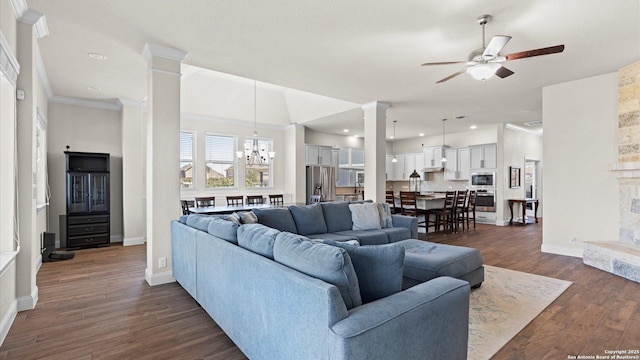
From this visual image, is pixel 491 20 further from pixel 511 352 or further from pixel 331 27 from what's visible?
pixel 511 352

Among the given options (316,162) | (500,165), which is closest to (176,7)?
(316,162)

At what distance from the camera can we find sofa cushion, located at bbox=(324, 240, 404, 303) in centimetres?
171

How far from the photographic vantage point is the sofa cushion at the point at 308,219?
170 inches

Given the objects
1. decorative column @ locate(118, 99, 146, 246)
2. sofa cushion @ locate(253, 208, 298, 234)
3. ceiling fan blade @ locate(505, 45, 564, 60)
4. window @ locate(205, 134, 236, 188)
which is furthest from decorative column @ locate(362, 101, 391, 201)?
decorative column @ locate(118, 99, 146, 246)

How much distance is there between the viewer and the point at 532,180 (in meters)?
10.2

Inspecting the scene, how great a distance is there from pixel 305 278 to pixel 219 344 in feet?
4.38

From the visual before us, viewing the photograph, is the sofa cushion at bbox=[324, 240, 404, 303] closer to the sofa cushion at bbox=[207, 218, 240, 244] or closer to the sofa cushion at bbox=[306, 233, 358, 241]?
the sofa cushion at bbox=[207, 218, 240, 244]

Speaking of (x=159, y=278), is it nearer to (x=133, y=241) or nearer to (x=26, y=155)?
(x=26, y=155)

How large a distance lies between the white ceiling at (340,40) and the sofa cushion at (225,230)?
198 centimetres

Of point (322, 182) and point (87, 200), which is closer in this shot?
point (87, 200)

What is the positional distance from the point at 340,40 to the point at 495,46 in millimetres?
1584

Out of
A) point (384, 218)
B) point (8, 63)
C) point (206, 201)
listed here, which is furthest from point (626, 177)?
point (8, 63)

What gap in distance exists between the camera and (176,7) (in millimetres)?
2842

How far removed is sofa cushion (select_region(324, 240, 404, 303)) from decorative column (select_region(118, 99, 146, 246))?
585 centimetres
